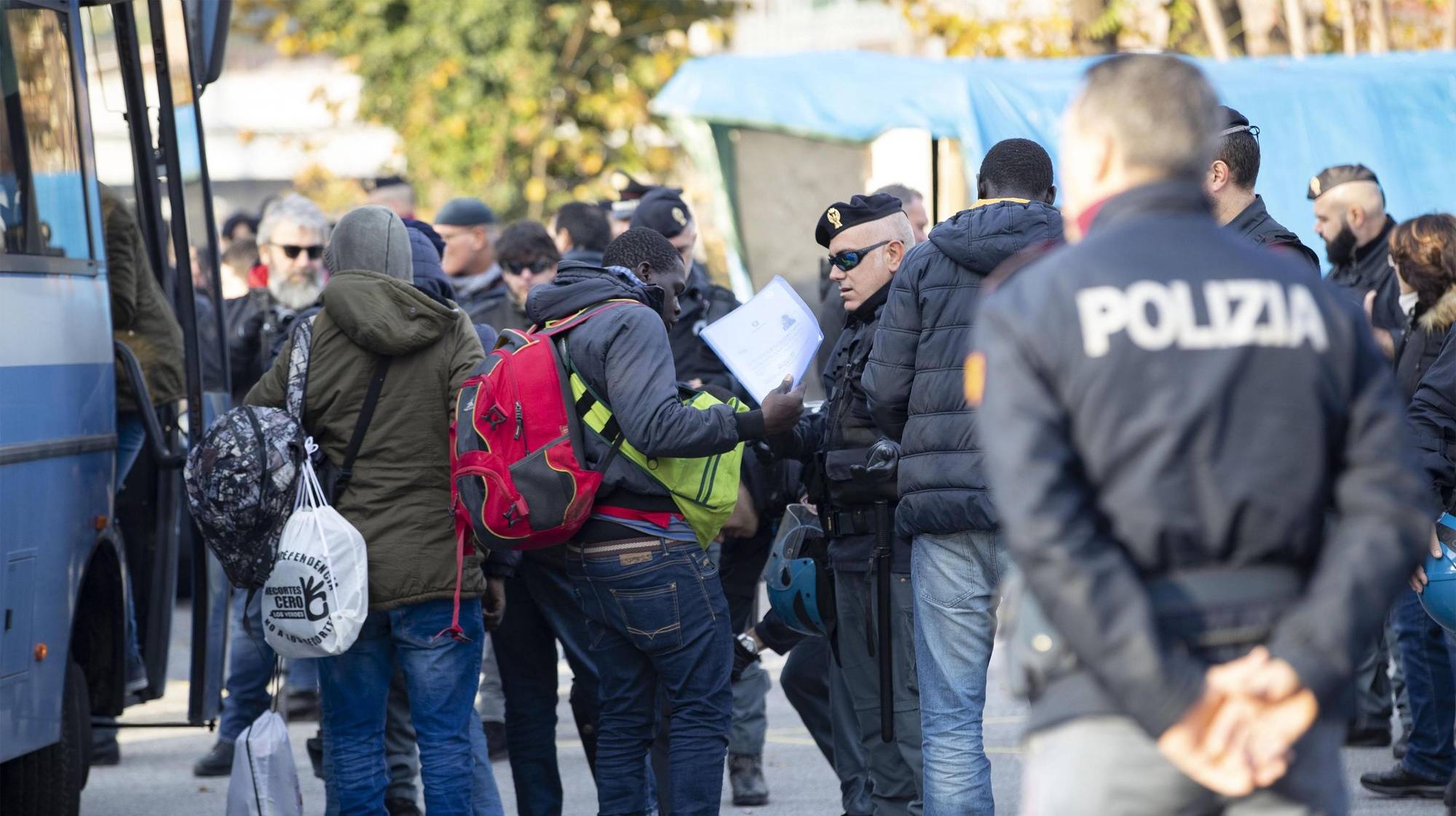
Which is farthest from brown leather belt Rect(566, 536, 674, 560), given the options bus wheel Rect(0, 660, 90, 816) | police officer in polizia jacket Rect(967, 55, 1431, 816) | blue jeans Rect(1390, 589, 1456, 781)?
blue jeans Rect(1390, 589, 1456, 781)

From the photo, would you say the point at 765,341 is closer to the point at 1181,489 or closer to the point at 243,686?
the point at 1181,489

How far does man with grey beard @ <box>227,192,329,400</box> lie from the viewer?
7.67m

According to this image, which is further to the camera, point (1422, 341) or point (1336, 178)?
point (1336, 178)

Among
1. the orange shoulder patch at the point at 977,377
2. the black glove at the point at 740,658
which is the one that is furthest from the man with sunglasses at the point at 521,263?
the orange shoulder patch at the point at 977,377

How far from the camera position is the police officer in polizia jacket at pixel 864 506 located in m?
5.10

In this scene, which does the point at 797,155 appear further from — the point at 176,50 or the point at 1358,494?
the point at 1358,494

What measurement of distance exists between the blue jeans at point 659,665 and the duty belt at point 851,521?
0.41 m

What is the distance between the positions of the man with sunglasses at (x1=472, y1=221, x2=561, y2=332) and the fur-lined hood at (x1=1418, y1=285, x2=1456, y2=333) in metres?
3.40

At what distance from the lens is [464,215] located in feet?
27.1

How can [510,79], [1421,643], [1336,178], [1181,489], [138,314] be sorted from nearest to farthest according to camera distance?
1. [1181,489]
2. [138,314]
3. [1421,643]
4. [1336,178]
5. [510,79]

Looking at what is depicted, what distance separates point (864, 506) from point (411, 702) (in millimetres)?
1404

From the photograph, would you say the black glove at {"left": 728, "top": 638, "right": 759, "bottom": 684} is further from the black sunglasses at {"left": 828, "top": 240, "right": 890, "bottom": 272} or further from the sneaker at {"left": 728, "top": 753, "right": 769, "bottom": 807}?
the black sunglasses at {"left": 828, "top": 240, "right": 890, "bottom": 272}

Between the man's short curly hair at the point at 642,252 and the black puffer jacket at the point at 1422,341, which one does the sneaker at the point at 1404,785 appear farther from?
the man's short curly hair at the point at 642,252

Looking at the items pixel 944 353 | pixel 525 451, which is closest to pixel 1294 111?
pixel 944 353
